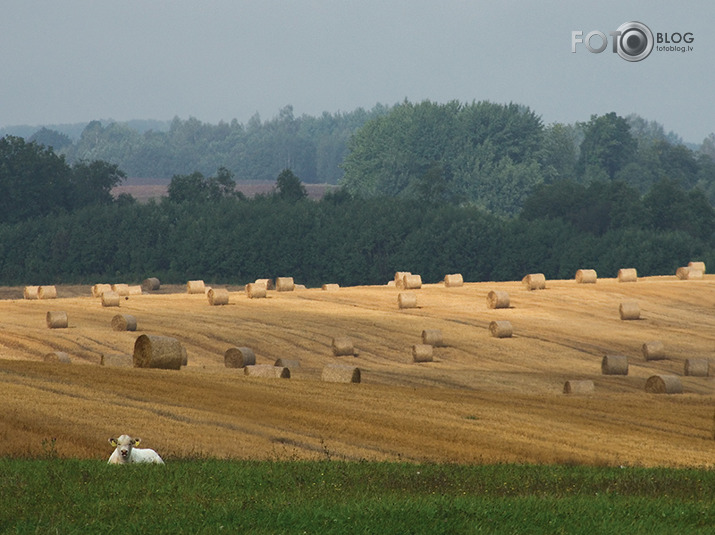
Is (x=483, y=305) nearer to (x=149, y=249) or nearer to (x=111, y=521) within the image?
(x=111, y=521)

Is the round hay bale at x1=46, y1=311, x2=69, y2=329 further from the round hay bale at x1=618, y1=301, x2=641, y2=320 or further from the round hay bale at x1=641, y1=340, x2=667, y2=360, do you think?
the round hay bale at x1=618, y1=301, x2=641, y2=320

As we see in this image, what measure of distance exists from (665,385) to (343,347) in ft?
41.6

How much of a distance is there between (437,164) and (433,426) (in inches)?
5511

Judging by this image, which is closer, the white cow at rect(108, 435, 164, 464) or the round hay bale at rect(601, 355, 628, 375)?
the white cow at rect(108, 435, 164, 464)

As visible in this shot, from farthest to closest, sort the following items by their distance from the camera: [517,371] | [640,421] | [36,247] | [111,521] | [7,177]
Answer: [7,177] → [36,247] → [517,371] → [640,421] → [111,521]

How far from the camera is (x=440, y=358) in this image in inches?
1762

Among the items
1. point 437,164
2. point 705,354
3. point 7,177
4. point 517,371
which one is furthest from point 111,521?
point 437,164

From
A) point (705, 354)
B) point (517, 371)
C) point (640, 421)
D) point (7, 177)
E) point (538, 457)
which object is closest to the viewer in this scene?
point (538, 457)

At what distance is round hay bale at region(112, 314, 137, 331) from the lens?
46.3 metres

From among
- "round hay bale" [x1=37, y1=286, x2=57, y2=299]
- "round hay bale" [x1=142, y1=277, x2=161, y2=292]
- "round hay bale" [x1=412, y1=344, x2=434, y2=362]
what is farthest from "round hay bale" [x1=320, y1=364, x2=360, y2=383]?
"round hay bale" [x1=142, y1=277, x2=161, y2=292]

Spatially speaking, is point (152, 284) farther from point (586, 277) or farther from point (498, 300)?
point (498, 300)

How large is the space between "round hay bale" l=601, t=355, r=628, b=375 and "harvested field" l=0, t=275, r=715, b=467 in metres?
0.40

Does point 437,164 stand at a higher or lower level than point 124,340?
higher

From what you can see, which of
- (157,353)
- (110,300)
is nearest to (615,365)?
(157,353)
